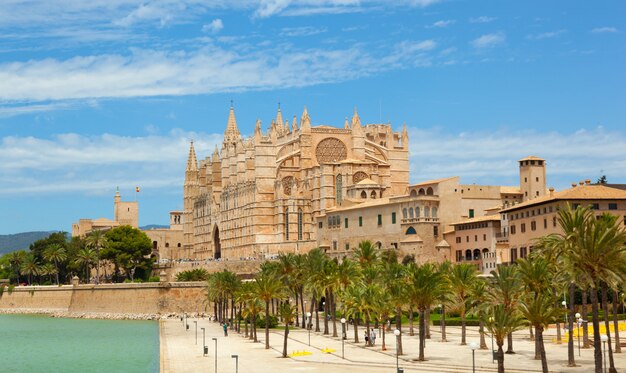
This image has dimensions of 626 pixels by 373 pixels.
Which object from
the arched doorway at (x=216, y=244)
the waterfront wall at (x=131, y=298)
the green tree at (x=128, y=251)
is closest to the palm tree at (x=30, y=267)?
the green tree at (x=128, y=251)

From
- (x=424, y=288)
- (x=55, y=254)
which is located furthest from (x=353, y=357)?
(x=55, y=254)

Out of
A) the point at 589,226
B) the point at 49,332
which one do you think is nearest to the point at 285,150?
the point at 49,332

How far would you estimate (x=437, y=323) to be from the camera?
69938 millimetres

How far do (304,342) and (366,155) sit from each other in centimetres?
5619

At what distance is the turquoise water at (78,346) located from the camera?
179ft

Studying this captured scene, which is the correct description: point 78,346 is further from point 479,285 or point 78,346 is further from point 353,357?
point 479,285

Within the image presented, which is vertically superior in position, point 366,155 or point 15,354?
point 366,155

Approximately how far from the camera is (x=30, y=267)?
375 ft

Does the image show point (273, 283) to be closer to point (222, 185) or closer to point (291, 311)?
point (291, 311)

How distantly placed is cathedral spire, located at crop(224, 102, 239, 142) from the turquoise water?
4783 centimetres

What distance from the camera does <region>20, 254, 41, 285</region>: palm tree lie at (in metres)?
114

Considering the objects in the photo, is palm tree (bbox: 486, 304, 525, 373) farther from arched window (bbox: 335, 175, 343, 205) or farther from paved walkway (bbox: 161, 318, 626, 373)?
arched window (bbox: 335, 175, 343, 205)

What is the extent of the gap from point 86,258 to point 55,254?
567 cm

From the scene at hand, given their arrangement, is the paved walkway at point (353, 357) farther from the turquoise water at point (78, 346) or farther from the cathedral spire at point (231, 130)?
the cathedral spire at point (231, 130)
